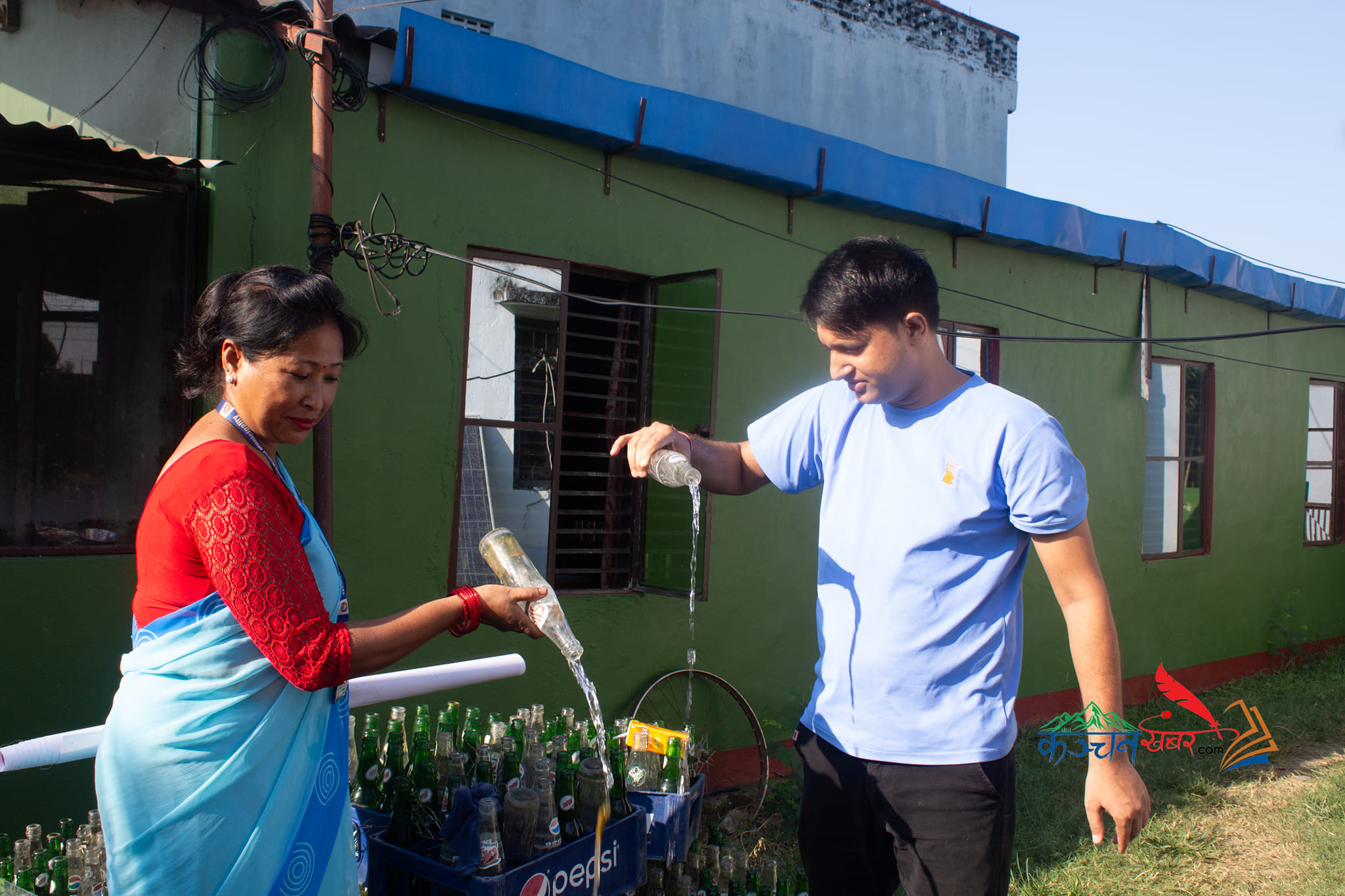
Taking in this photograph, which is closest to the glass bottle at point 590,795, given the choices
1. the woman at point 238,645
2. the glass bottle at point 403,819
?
the glass bottle at point 403,819

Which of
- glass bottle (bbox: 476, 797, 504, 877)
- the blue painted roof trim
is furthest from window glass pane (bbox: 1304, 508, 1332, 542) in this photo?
glass bottle (bbox: 476, 797, 504, 877)

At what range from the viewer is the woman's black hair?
1575 mm

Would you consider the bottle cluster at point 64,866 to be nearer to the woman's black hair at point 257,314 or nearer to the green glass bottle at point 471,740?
the green glass bottle at point 471,740

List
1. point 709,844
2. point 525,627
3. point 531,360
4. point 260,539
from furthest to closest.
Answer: point 531,360 < point 709,844 < point 525,627 < point 260,539

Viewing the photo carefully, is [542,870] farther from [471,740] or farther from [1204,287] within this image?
[1204,287]

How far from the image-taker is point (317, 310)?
5.34 ft

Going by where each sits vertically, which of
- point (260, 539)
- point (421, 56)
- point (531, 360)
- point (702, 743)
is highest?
point (421, 56)

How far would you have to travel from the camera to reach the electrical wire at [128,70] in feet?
11.1

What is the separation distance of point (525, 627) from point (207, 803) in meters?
0.61

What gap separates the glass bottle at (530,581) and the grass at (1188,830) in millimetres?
1681

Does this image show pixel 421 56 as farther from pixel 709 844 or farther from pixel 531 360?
pixel 709 844

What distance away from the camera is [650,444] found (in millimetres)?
2135

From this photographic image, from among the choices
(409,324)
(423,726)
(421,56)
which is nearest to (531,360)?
(409,324)
